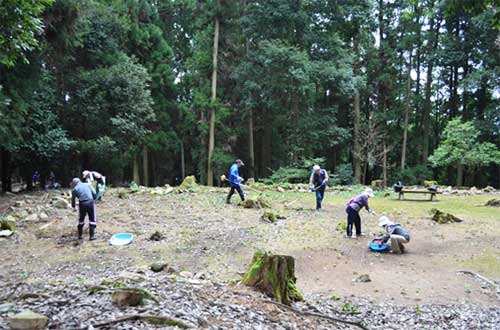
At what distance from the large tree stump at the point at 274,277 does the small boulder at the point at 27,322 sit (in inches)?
107

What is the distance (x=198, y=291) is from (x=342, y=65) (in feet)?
65.4

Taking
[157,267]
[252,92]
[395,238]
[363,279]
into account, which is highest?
[252,92]

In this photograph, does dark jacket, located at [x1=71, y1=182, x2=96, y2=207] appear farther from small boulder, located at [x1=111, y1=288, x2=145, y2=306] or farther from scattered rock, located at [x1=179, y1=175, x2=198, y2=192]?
scattered rock, located at [x1=179, y1=175, x2=198, y2=192]

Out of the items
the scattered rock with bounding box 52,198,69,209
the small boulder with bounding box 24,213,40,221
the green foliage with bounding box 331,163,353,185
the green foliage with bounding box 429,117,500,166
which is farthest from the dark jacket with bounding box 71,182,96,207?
the green foliage with bounding box 429,117,500,166

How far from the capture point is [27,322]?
10.4 ft

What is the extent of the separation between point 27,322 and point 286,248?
20.3 ft

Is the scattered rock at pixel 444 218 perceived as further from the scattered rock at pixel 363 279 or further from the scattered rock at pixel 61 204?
the scattered rock at pixel 61 204

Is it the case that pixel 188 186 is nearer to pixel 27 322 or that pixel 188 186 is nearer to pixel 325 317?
pixel 325 317

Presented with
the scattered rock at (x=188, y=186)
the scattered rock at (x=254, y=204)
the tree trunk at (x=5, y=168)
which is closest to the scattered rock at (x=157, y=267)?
the scattered rock at (x=254, y=204)

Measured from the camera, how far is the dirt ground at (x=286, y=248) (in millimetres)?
6660

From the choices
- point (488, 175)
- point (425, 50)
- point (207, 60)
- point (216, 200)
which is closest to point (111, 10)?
point (207, 60)

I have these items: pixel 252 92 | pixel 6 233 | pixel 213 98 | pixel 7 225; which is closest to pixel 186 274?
pixel 6 233

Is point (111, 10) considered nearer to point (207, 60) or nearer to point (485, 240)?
point (207, 60)

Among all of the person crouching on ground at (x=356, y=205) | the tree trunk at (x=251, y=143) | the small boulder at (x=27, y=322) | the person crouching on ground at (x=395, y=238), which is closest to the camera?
the small boulder at (x=27, y=322)
